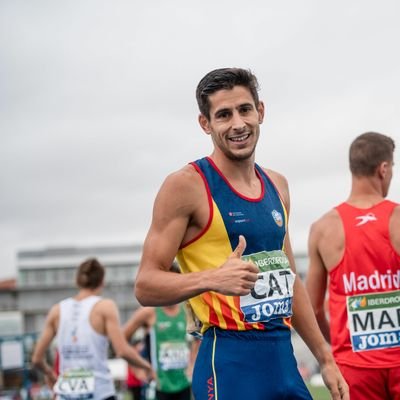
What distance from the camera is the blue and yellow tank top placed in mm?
4254

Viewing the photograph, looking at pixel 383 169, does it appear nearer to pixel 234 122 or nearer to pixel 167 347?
pixel 234 122

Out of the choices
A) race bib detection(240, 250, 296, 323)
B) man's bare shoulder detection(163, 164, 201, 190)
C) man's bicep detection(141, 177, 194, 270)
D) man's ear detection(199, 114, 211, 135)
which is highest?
man's ear detection(199, 114, 211, 135)

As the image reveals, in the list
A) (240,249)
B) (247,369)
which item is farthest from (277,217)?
(247,369)

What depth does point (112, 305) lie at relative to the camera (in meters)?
8.47

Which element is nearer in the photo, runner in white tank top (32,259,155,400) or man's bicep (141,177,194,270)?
man's bicep (141,177,194,270)

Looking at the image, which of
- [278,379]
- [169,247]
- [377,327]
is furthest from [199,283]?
[377,327]

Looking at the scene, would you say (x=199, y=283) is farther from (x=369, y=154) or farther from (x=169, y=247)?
(x=369, y=154)

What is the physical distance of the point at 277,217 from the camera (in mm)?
4500

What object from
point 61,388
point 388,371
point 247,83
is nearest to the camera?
point 247,83

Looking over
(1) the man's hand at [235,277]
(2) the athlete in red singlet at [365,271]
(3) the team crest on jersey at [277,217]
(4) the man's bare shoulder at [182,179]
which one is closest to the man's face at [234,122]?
(4) the man's bare shoulder at [182,179]

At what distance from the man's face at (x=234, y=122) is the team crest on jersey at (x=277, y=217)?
1.04 feet

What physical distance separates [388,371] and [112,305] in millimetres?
3390

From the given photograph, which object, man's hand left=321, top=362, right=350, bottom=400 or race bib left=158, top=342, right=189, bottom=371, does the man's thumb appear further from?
race bib left=158, top=342, right=189, bottom=371

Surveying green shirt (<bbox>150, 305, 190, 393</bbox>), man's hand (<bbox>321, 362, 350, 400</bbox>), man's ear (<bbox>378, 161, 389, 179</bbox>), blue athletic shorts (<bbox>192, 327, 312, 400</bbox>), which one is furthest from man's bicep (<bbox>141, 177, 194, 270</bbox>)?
green shirt (<bbox>150, 305, 190, 393</bbox>)
